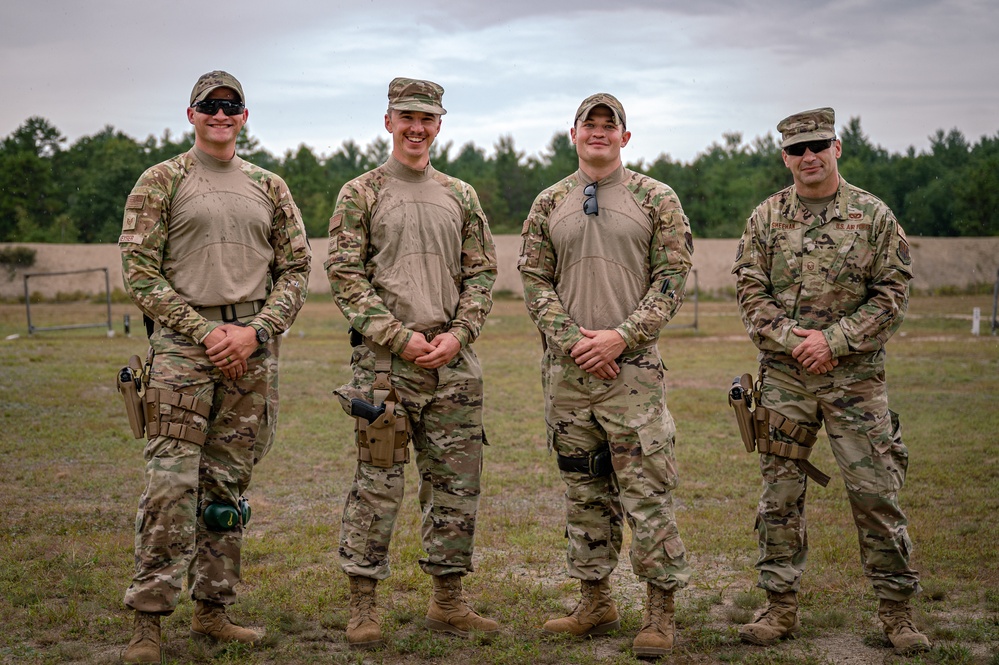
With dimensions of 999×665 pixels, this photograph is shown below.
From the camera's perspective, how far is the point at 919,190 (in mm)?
53562

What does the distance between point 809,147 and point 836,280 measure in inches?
27.8

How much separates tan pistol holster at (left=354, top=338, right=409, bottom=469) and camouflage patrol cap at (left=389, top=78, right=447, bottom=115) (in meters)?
1.27

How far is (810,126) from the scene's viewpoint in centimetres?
498

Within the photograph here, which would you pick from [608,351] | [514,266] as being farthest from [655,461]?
[514,266]

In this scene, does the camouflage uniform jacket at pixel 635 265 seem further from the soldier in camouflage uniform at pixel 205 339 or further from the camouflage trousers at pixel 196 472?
the camouflage trousers at pixel 196 472

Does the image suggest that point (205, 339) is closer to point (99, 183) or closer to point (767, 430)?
point (767, 430)

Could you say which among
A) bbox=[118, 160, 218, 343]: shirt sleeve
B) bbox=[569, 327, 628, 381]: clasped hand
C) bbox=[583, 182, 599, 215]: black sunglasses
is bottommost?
bbox=[569, 327, 628, 381]: clasped hand

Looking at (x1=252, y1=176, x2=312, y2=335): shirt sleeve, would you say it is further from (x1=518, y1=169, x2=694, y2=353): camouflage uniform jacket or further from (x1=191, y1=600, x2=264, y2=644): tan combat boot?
(x1=191, y1=600, x2=264, y2=644): tan combat boot

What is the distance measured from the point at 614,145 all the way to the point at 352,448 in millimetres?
6246

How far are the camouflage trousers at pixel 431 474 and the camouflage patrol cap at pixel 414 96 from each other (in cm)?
129

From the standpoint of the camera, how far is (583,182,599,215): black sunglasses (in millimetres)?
5008

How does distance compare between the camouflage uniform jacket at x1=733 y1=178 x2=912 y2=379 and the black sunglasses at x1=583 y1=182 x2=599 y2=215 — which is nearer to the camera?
the camouflage uniform jacket at x1=733 y1=178 x2=912 y2=379

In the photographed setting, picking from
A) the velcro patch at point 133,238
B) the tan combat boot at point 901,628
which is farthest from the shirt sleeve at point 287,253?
the tan combat boot at point 901,628

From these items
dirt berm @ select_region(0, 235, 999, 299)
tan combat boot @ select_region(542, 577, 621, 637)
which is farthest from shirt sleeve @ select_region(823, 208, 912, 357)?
dirt berm @ select_region(0, 235, 999, 299)
